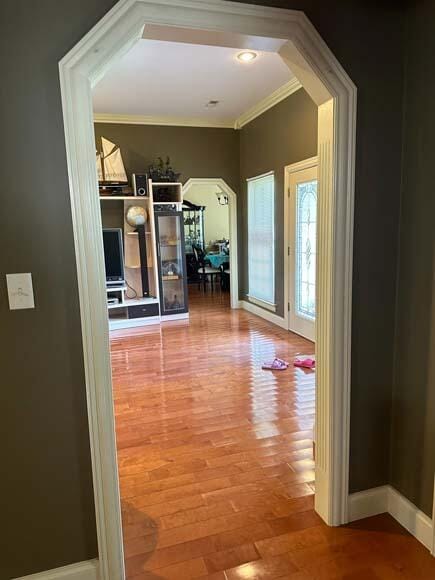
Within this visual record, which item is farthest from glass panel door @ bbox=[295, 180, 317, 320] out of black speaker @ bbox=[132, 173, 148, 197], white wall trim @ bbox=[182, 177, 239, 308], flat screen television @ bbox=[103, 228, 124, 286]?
flat screen television @ bbox=[103, 228, 124, 286]

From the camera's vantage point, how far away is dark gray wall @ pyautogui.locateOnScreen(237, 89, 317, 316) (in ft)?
14.9

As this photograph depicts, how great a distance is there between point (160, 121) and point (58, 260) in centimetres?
528

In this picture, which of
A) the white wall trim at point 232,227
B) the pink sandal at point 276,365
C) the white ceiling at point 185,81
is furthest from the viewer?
the white wall trim at point 232,227

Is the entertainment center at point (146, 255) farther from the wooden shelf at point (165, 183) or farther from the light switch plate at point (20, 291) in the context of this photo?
the light switch plate at point (20, 291)

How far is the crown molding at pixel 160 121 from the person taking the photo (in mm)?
5803

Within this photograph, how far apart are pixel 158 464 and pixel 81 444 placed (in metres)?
1.06

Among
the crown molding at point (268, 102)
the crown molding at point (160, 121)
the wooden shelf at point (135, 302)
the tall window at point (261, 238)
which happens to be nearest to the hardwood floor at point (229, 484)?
the wooden shelf at point (135, 302)

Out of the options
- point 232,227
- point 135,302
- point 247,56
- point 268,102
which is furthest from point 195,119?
point 135,302

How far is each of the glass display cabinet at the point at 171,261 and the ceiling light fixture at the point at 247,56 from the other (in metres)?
2.50

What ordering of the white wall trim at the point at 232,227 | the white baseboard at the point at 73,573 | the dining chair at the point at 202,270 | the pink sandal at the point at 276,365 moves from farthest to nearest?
the dining chair at the point at 202,270, the white wall trim at the point at 232,227, the pink sandal at the point at 276,365, the white baseboard at the point at 73,573

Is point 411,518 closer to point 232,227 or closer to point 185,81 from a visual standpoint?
point 185,81

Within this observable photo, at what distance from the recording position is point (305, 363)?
4.03 meters

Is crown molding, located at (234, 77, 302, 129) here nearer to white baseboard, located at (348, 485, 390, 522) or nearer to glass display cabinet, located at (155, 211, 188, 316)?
glass display cabinet, located at (155, 211, 188, 316)

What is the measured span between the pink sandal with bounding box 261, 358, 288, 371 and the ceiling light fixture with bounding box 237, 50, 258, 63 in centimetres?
302
